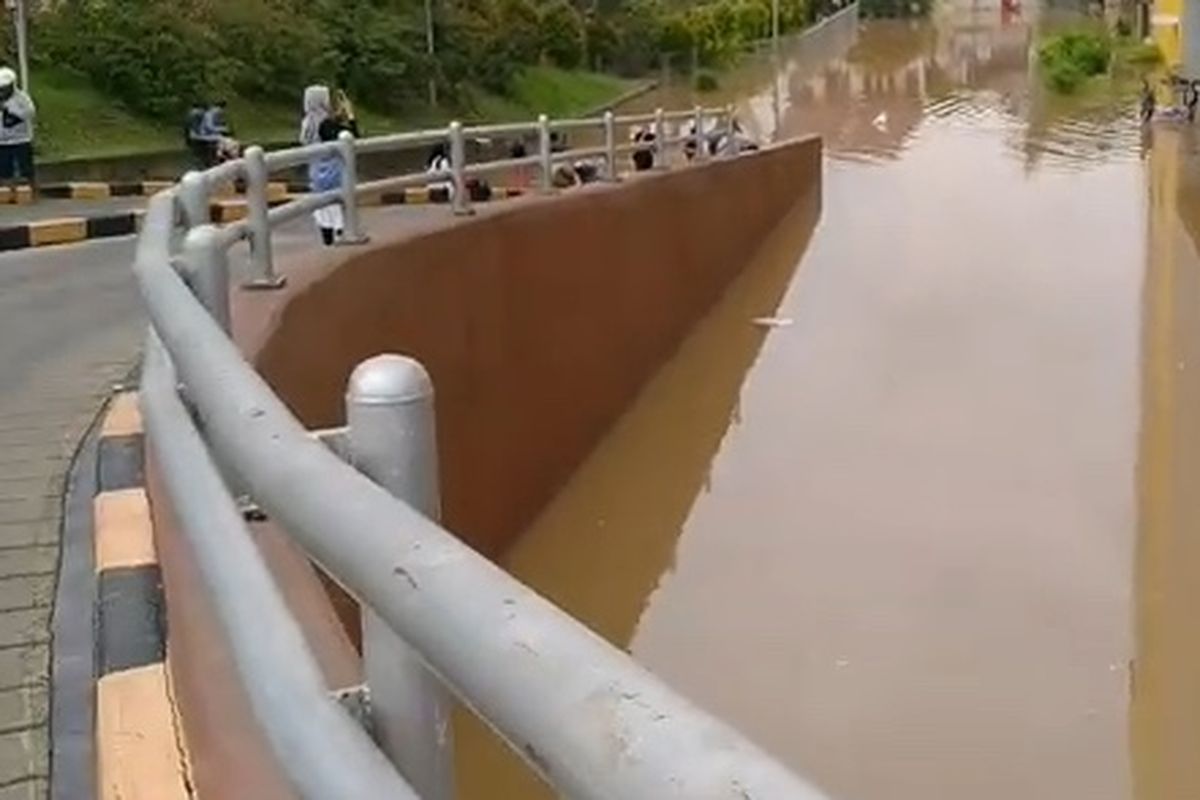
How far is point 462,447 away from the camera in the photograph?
901 centimetres

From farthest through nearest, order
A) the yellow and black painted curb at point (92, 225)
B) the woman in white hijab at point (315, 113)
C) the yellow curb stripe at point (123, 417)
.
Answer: the yellow and black painted curb at point (92, 225) < the woman in white hijab at point (315, 113) < the yellow curb stripe at point (123, 417)

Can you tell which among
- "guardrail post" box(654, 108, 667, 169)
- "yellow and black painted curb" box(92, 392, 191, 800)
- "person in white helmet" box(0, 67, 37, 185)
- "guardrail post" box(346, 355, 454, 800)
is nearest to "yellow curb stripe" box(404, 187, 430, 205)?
"guardrail post" box(654, 108, 667, 169)

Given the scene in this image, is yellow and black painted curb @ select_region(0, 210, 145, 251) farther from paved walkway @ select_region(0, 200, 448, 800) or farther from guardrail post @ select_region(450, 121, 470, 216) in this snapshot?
guardrail post @ select_region(450, 121, 470, 216)

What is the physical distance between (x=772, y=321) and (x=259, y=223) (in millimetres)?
10586

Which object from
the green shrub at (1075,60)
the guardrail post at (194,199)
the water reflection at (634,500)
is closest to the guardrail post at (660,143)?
the water reflection at (634,500)

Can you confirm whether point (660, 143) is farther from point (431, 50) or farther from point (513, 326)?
point (431, 50)

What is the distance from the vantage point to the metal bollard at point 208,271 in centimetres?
383

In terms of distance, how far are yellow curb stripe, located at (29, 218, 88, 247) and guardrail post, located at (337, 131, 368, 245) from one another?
553 centimetres

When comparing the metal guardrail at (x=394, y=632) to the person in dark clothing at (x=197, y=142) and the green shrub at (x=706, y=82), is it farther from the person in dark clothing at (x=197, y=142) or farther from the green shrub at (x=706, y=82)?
the green shrub at (x=706, y=82)

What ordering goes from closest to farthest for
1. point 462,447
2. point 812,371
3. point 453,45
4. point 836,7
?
1. point 462,447
2. point 812,371
3. point 453,45
4. point 836,7

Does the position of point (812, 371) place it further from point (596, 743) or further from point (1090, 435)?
point (596, 743)

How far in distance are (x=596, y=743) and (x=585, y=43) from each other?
4736 centimetres

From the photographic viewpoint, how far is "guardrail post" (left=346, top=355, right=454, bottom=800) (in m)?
1.61

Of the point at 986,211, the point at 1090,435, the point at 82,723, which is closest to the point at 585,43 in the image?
the point at 986,211
